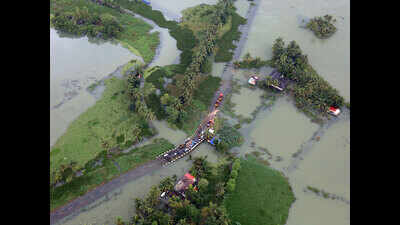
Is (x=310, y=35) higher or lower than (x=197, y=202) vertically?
higher

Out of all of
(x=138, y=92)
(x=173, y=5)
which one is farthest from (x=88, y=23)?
(x=138, y=92)

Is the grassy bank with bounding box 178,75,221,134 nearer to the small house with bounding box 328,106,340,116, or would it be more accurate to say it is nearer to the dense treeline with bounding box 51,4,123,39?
the small house with bounding box 328,106,340,116

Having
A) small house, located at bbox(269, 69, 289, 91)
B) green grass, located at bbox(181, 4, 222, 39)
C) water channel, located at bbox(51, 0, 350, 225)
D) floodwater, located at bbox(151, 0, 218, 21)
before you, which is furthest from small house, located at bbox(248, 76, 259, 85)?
floodwater, located at bbox(151, 0, 218, 21)

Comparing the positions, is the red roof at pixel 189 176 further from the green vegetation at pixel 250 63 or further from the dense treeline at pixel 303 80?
the green vegetation at pixel 250 63

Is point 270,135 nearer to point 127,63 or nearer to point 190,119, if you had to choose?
point 190,119

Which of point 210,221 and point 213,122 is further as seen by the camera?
point 213,122

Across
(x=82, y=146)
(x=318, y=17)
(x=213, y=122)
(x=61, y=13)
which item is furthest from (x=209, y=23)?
(x=82, y=146)

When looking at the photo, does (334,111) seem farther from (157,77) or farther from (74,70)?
(74,70)
